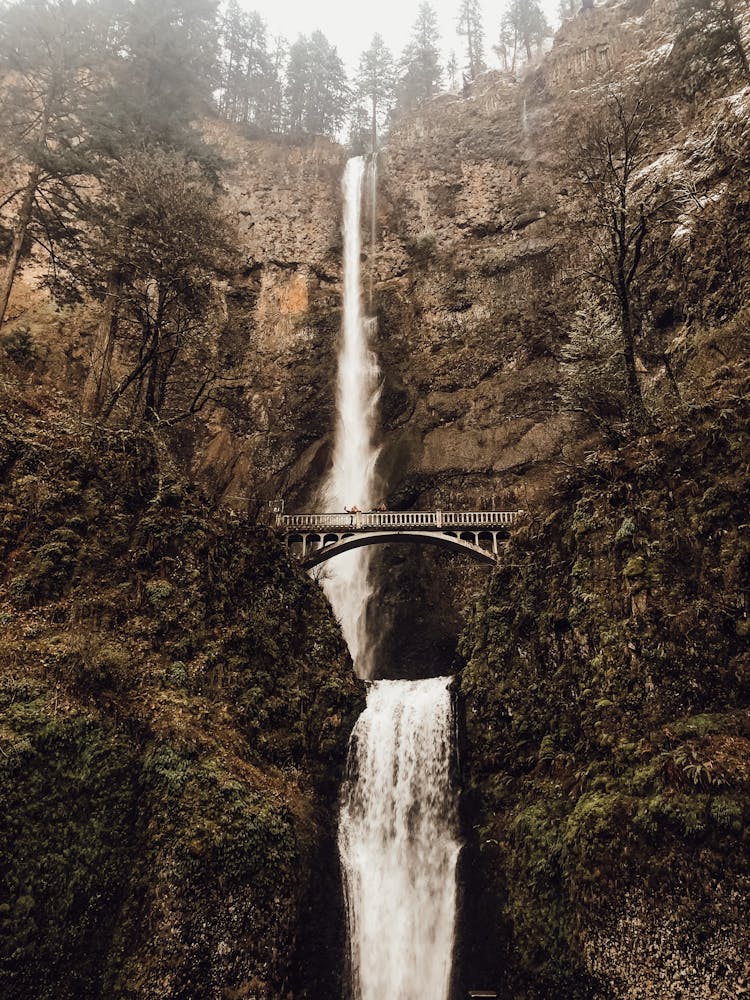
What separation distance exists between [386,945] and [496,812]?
3.65 metres

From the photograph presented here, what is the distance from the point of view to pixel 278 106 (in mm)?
50344

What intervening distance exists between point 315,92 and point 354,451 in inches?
1484

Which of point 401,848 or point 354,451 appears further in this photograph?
point 354,451

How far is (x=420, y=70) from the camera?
173ft

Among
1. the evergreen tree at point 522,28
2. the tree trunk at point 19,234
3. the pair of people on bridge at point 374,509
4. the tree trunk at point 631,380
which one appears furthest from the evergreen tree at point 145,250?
the evergreen tree at point 522,28

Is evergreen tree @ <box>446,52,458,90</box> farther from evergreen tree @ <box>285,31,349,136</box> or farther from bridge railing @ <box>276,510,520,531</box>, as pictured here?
bridge railing @ <box>276,510,520,531</box>

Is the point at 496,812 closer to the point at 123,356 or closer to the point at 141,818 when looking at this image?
the point at 141,818

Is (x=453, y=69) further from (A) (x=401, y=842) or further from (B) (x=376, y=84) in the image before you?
(A) (x=401, y=842)

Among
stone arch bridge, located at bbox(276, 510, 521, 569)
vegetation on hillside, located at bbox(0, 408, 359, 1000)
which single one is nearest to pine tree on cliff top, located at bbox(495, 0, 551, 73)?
stone arch bridge, located at bbox(276, 510, 521, 569)

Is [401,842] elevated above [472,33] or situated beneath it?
situated beneath

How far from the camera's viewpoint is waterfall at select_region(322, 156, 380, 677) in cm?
2867

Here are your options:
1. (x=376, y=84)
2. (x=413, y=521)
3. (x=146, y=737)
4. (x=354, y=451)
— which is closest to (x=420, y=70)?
(x=376, y=84)

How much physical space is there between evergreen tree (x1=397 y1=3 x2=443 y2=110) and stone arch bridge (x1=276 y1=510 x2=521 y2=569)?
140ft

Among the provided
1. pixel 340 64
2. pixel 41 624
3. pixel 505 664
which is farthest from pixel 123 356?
pixel 340 64
